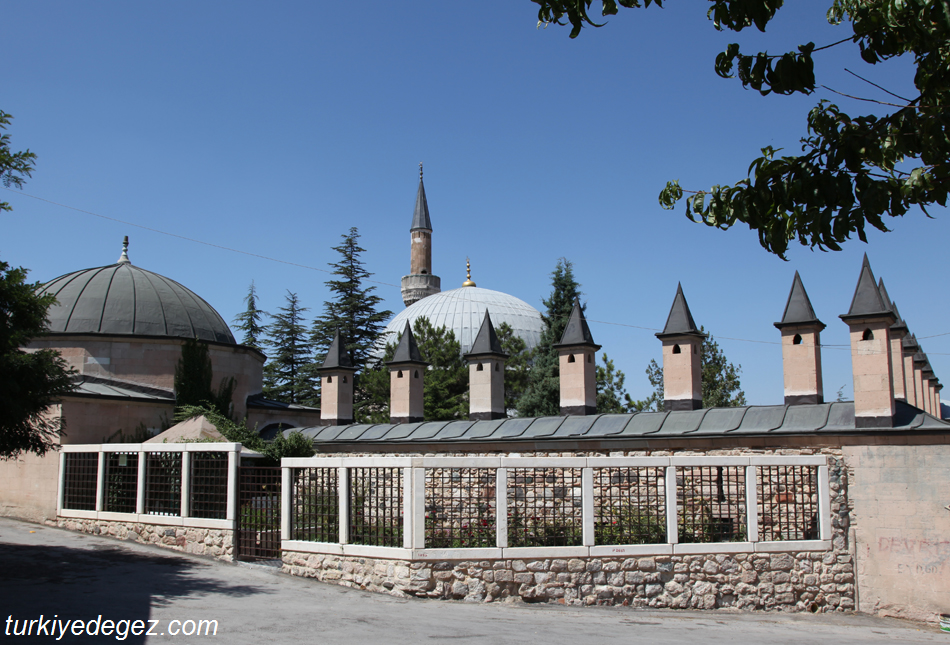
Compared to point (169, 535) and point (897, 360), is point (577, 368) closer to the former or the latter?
point (897, 360)

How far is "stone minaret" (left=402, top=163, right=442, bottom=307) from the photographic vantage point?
44969mm

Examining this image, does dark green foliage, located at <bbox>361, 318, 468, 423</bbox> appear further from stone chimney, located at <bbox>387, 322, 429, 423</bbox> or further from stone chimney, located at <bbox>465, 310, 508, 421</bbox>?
stone chimney, located at <bbox>465, 310, 508, 421</bbox>

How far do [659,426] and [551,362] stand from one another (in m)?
13.1

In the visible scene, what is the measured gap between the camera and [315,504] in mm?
9961

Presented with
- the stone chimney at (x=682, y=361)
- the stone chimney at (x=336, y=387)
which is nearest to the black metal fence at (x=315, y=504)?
the stone chimney at (x=682, y=361)

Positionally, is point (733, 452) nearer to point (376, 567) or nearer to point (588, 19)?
point (376, 567)

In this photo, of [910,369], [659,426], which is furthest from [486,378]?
[910,369]

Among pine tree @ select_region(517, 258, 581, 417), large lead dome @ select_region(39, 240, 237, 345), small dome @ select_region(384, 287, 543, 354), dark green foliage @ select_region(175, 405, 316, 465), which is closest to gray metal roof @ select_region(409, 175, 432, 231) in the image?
small dome @ select_region(384, 287, 543, 354)

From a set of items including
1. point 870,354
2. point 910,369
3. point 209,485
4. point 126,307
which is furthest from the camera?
point 126,307

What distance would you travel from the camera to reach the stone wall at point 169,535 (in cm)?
1109

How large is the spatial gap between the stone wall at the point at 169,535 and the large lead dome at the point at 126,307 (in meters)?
6.97

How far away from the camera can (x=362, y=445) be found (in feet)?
52.0

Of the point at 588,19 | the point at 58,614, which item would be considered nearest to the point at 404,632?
the point at 58,614

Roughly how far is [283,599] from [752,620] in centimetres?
568
